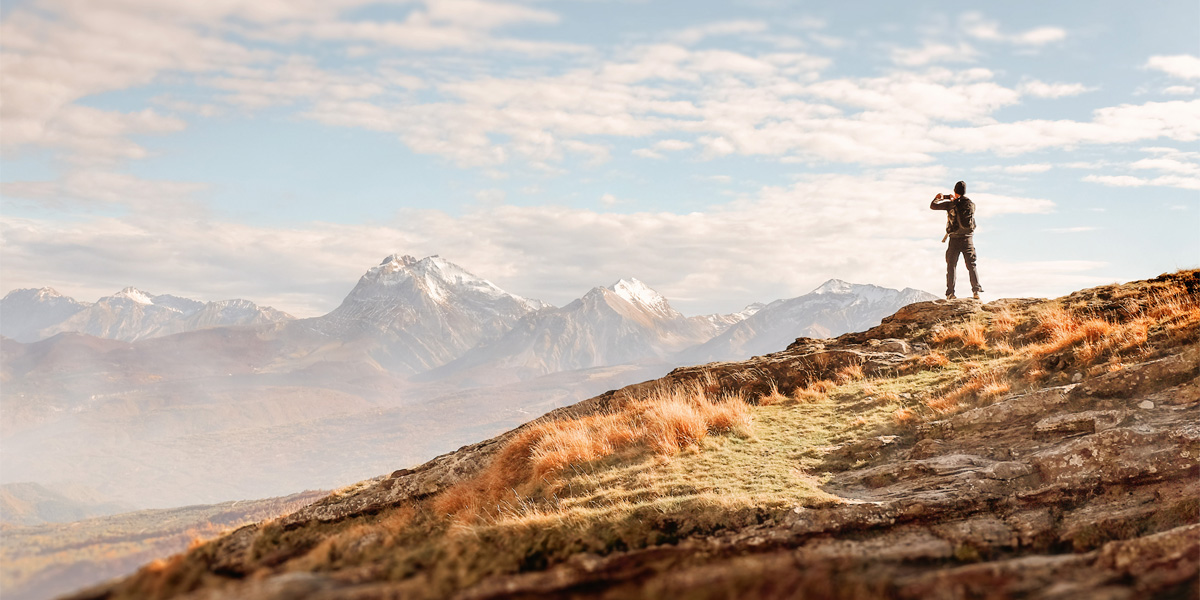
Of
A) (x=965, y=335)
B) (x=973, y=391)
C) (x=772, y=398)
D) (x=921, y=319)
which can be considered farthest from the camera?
(x=921, y=319)

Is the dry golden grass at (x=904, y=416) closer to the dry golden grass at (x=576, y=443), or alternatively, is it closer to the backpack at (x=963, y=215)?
the dry golden grass at (x=576, y=443)

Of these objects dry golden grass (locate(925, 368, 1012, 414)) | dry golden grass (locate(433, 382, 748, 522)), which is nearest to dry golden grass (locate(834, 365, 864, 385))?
dry golden grass (locate(925, 368, 1012, 414))

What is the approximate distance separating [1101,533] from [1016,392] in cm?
603

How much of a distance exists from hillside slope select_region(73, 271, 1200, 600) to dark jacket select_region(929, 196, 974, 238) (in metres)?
4.96

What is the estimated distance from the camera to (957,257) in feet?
79.5

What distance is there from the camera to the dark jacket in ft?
76.6

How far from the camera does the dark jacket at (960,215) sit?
76.6ft

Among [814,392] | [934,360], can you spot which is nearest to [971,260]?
[934,360]

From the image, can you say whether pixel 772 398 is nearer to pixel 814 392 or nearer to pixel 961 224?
pixel 814 392

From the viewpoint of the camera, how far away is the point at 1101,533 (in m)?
7.95

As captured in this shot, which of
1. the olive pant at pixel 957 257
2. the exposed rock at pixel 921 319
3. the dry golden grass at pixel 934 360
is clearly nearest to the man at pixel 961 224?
the olive pant at pixel 957 257

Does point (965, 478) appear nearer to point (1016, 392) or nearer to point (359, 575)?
point (1016, 392)

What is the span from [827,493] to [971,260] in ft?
55.4

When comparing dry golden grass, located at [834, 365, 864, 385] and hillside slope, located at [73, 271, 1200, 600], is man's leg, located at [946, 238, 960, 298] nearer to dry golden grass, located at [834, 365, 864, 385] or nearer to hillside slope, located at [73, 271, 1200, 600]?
hillside slope, located at [73, 271, 1200, 600]
